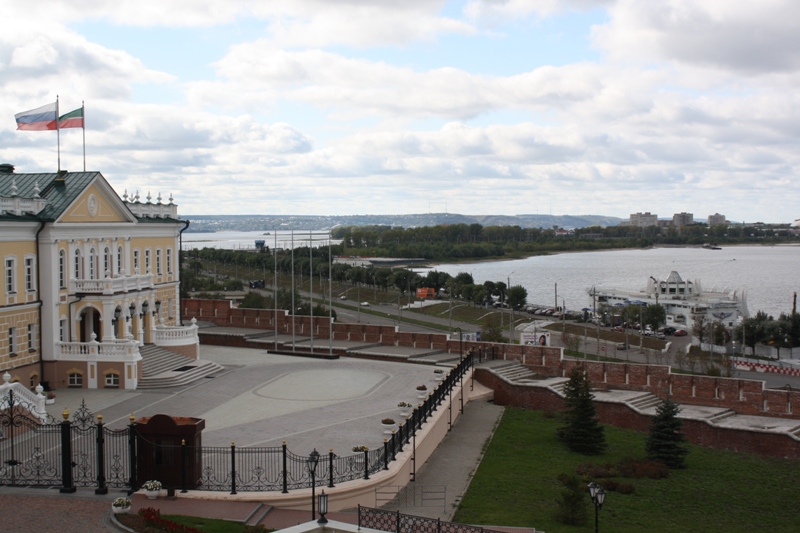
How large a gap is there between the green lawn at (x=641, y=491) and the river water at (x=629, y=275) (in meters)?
65.3

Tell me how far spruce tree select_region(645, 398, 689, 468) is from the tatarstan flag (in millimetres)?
20524

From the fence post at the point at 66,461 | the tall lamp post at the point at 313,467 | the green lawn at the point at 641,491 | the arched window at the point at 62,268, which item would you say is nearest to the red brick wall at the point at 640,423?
the green lawn at the point at 641,491

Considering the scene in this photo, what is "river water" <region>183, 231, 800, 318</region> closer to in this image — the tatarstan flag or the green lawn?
the tatarstan flag

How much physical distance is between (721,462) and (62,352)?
19993 mm

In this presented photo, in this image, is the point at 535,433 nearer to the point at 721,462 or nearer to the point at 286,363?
the point at 721,462

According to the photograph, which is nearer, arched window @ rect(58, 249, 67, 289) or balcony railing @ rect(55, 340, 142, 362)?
balcony railing @ rect(55, 340, 142, 362)

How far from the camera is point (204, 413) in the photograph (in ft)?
67.3

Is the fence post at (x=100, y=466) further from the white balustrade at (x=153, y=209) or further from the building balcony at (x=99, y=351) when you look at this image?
the white balustrade at (x=153, y=209)

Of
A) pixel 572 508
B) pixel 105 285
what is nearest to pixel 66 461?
pixel 572 508

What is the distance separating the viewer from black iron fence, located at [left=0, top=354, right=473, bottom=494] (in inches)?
525

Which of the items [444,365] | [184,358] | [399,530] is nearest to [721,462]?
[444,365]

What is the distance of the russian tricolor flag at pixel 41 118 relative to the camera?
25141 mm

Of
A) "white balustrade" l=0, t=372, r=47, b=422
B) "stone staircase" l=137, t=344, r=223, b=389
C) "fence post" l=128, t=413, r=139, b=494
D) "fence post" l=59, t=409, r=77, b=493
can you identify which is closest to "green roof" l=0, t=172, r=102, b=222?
"stone staircase" l=137, t=344, r=223, b=389

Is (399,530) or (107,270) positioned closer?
(399,530)
